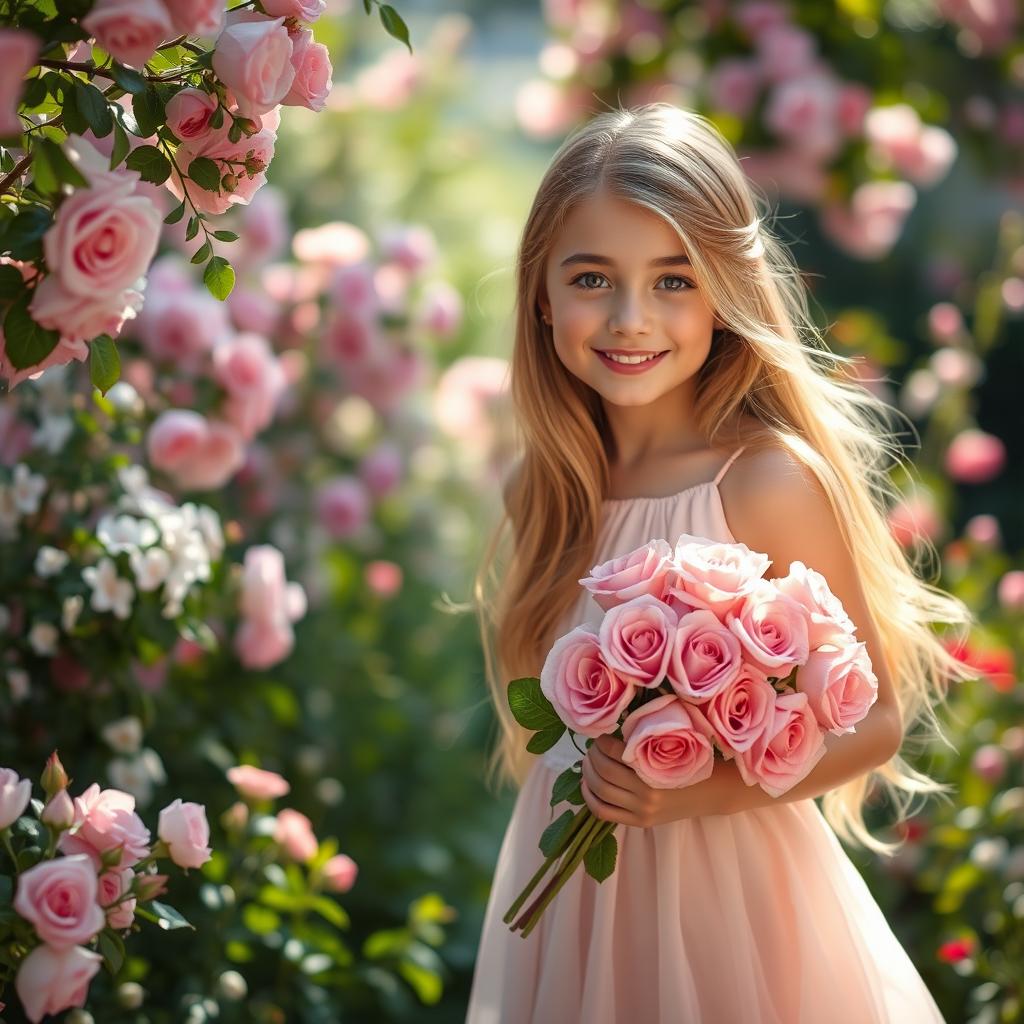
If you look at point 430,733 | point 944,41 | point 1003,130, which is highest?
point 944,41

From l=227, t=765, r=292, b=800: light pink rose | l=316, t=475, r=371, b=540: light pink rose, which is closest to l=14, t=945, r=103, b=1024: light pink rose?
l=227, t=765, r=292, b=800: light pink rose

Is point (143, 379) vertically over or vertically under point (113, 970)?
over

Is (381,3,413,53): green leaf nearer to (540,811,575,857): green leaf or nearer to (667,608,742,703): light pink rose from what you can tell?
(667,608,742,703): light pink rose

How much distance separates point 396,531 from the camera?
150 inches

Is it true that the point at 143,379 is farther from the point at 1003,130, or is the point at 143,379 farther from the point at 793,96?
the point at 1003,130

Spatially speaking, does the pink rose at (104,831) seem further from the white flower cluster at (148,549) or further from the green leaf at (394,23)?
the green leaf at (394,23)

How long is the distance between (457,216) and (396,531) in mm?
1297

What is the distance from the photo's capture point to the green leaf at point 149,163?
58.0 inches

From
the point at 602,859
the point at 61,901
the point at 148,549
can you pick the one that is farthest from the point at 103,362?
the point at 602,859

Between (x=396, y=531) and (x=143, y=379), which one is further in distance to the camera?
(x=396, y=531)

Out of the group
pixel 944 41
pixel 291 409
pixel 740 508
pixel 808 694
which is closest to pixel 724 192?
pixel 740 508

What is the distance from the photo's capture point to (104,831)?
5.21ft

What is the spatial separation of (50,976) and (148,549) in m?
0.90

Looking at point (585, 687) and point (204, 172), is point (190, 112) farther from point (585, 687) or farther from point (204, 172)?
point (585, 687)
